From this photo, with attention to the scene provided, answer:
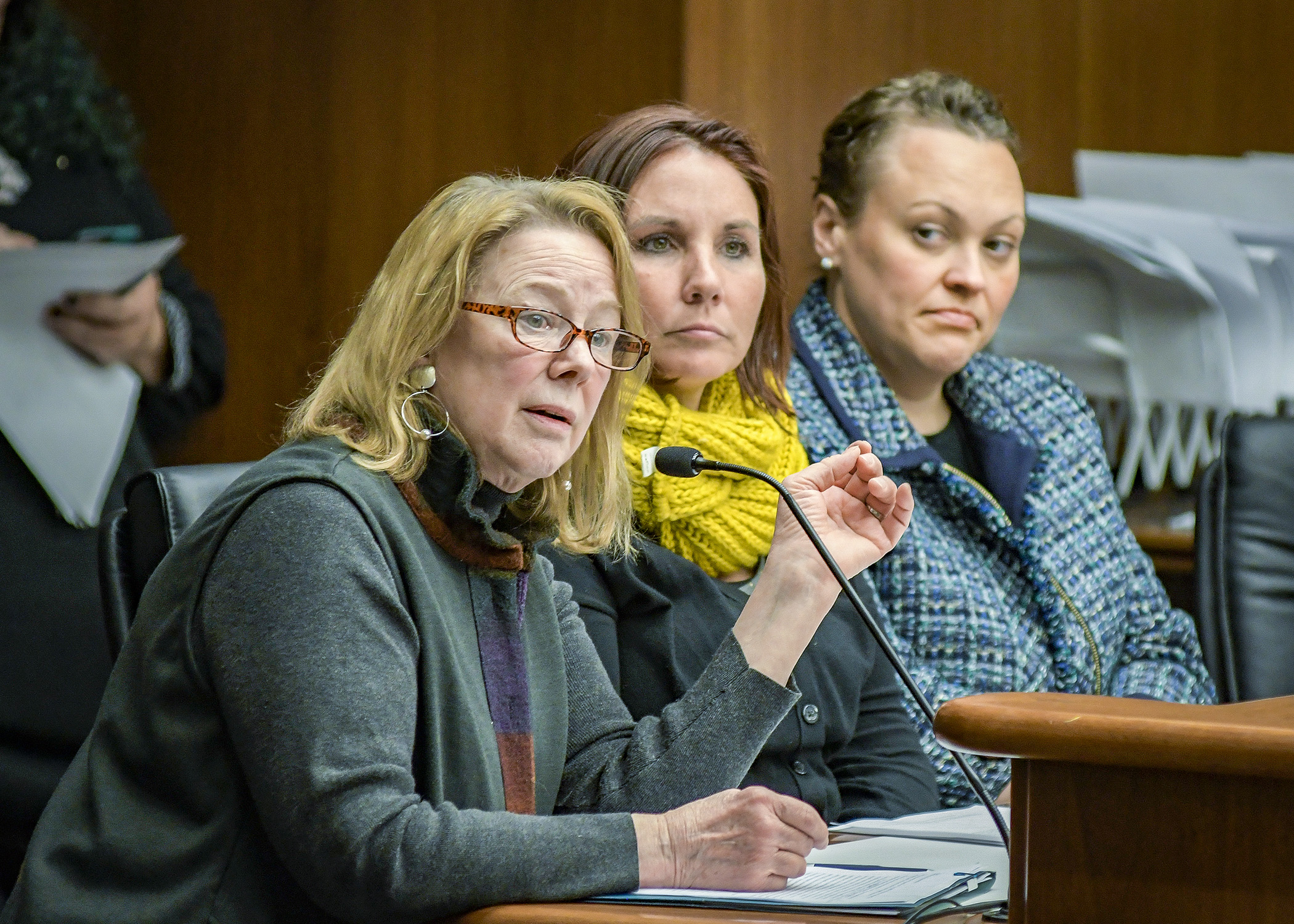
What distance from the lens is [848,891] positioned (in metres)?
0.98

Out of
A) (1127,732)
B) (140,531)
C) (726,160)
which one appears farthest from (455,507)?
(726,160)

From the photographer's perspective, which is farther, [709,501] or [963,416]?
[963,416]

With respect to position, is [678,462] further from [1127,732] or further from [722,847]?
[1127,732]

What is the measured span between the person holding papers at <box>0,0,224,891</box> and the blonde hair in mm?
593

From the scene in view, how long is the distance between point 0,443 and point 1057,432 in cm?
134

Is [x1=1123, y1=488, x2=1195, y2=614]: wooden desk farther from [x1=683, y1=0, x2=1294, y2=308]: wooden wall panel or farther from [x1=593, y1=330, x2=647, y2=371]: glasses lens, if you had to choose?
[x1=593, y1=330, x2=647, y2=371]: glasses lens

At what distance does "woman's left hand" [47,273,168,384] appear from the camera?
71.9 inches

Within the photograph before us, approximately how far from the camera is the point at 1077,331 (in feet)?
8.15

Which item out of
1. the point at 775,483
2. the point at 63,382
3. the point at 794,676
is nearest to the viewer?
the point at 775,483

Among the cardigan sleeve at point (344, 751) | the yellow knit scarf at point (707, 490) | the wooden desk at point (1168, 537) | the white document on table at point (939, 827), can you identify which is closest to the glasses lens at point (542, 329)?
the cardigan sleeve at point (344, 751)

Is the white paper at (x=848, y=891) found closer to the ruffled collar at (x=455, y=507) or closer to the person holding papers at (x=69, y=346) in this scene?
the ruffled collar at (x=455, y=507)

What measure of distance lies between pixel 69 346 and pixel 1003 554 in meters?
1.19

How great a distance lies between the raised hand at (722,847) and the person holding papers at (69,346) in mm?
842

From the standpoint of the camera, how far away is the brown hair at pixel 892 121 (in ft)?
6.53
